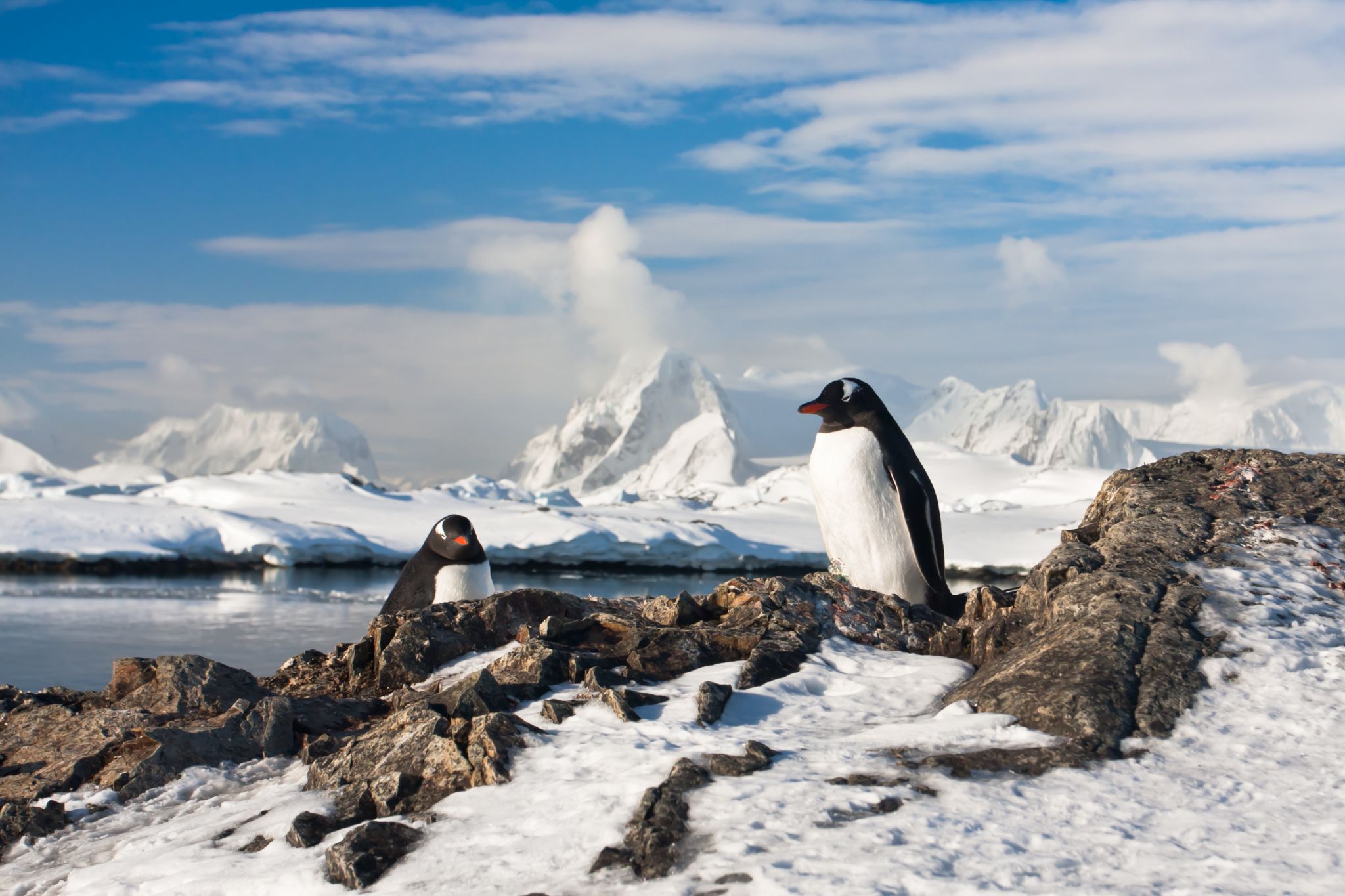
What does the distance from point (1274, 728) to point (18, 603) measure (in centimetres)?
2296

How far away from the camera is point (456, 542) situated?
8.50 metres

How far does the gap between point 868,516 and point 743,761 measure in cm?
352

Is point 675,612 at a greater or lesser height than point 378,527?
lesser

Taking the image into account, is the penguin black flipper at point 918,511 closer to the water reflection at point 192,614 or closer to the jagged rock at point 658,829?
the jagged rock at point 658,829

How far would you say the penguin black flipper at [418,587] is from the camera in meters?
8.40

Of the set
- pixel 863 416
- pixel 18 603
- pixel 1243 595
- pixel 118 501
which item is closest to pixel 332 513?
pixel 118 501

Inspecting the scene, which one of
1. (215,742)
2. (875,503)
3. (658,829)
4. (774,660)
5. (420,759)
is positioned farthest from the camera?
(875,503)

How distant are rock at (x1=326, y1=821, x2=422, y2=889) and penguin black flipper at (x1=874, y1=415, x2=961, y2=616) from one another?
4196 millimetres

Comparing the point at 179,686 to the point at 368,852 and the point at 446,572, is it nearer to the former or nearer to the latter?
the point at 368,852

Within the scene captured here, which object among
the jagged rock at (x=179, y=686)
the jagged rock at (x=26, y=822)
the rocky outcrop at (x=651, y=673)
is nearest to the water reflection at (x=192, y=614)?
the jagged rock at (x=179, y=686)

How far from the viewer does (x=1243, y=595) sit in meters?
4.87

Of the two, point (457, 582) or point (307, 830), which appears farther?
point (457, 582)

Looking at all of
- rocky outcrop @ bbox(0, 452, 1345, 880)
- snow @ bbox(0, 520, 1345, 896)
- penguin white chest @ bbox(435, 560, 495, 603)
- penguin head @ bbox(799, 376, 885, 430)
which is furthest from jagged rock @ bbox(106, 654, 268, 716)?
penguin head @ bbox(799, 376, 885, 430)

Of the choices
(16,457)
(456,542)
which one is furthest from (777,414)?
(456,542)
